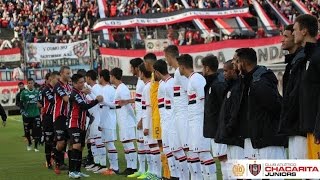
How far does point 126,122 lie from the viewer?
61.2 ft

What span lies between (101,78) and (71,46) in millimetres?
19943

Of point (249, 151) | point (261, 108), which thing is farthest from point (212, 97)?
Answer: point (261, 108)

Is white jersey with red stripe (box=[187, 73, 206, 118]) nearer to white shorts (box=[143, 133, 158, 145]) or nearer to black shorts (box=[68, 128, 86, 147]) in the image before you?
white shorts (box=[143, 133, 158, 145])

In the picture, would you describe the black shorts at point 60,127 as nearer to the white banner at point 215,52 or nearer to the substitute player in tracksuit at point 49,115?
the substitute player in tracksuit at point 49,115

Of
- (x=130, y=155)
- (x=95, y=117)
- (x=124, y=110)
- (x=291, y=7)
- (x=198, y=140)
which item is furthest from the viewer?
(x=291, y=7)

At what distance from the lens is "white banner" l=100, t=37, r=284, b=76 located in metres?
39.8

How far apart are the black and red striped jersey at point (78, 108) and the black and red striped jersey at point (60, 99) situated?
1.17 meters

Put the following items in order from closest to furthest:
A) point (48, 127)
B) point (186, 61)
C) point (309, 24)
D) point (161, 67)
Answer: point (309, 24) → point (186, 61) → point (161, 67) → point (48, 127)

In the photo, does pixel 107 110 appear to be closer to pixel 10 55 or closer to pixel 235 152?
pixel 235 152

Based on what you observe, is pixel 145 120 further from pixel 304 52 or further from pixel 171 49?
pixel 304 52

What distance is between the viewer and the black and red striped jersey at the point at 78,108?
17.3 metres

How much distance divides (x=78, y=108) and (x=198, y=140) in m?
4.49

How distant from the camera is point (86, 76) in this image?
20438mm

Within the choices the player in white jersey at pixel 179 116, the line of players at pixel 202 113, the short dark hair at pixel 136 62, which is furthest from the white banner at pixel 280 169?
the short dark hair at pixel 136 62
